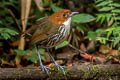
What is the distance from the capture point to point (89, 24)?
243 inches

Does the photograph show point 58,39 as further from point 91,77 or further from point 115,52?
point 115,52

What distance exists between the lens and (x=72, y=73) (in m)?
3.87

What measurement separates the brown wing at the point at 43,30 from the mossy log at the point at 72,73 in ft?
1.53

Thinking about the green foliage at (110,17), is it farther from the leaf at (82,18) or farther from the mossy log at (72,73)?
the mossy log at (72,73)

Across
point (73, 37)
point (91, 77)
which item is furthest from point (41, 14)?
point (91, 77)

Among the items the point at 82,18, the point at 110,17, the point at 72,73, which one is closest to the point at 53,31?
the point at 72,73

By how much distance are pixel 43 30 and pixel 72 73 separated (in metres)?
0.75

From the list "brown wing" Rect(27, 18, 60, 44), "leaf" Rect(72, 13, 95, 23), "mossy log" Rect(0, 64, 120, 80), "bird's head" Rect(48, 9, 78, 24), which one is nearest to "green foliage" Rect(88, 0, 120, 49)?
"leaf" Rect(72, 13, 95, 23)

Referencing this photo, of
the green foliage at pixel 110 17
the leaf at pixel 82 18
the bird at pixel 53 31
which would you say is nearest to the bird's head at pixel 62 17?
the bird at pixel 53 31

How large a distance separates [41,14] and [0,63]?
161 centimetres

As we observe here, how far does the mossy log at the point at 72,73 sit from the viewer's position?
12.2 feet

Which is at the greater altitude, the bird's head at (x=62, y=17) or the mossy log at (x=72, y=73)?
the bird's head at (x=62, y=17)

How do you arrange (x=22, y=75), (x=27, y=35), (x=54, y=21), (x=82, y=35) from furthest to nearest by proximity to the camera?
1. (x=82, y=35)
2. (x=27, y=35)
3. (x=54, y=21)
4. (x=22, y=75)

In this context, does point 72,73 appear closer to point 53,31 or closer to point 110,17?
point 53,31
